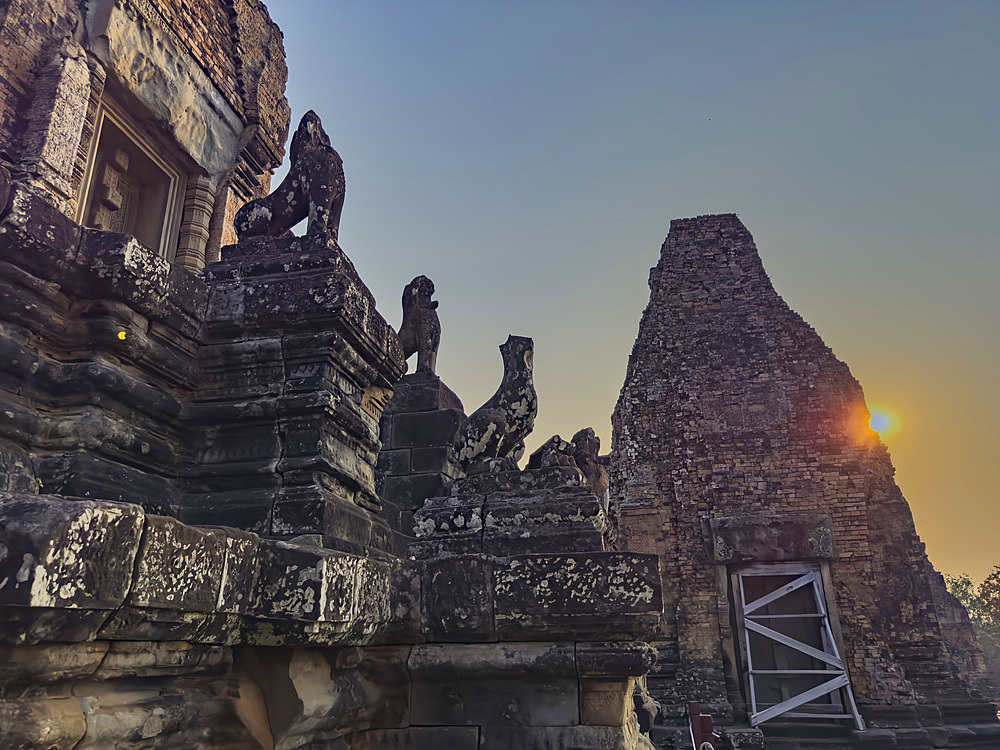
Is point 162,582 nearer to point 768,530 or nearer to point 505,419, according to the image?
point 505,419

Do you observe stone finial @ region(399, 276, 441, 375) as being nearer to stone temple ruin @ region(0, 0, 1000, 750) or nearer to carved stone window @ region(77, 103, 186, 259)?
stone temple ruin @ region(0, 0, 1000, 750)

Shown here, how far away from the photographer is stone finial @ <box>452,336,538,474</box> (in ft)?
16.7

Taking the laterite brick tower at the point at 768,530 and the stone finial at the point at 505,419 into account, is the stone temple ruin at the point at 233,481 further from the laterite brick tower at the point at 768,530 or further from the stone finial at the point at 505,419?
the laterite brick tower at the point at 768,530

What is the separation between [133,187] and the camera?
8.16 m

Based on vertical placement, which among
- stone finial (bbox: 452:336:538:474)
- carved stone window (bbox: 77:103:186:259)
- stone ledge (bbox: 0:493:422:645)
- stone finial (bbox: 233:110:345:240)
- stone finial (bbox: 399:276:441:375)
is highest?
carved stone window (bbox: 77:103:186:259)

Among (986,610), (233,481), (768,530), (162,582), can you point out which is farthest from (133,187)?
(986,610)

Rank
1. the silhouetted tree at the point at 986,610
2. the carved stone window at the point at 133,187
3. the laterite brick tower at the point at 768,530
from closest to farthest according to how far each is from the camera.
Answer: the carved stone window at the point at 133,187
the laterite brick tower at the point at 768,530
the silhouetted tree at the point at 986,610

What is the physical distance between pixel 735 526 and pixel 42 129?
11.6m

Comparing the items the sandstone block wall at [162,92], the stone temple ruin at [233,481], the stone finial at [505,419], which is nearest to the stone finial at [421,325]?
the stone temple ruin at [233,481]

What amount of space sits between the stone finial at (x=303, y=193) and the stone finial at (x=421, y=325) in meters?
2.98

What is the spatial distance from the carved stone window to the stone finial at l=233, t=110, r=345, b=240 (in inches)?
173

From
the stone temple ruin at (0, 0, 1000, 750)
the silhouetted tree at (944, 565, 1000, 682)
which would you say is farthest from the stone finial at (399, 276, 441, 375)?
the silhouetted tree at (944, 565, 1000, 682)

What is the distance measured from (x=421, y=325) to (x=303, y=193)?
3.43 m

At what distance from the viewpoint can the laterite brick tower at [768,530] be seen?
37.1 feet
